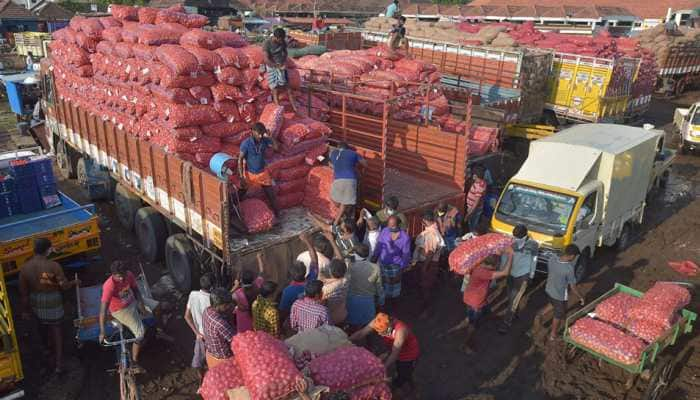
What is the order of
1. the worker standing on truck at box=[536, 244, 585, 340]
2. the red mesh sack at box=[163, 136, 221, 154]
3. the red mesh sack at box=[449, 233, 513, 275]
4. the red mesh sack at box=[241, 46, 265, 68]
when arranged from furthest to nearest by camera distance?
1. the red mesh sack at box=[241, 46, 265, 68]
2. the red mesh sack at box=[163, 136, 221, 154]
3. the red mesh sack at box=[449, 233, 513, 275]
4. the worker standing on truck at box=[536, 244, 585, 340]

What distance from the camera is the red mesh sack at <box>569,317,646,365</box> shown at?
6.17 meters

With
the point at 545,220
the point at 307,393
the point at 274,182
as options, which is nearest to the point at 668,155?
the point at 545,220

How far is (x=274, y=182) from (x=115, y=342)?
321 cm

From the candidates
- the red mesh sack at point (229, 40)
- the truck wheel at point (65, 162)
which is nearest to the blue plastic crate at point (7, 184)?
the red mesh sack at point (229, 40)

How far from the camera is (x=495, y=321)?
798 centimetres

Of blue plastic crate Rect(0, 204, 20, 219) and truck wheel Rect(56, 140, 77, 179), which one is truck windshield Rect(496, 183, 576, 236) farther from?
truck wheel Rect(56, 140, 77, 179)

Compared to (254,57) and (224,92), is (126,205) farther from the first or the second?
(254,57)

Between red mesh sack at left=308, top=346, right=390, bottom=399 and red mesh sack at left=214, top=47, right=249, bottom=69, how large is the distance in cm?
562

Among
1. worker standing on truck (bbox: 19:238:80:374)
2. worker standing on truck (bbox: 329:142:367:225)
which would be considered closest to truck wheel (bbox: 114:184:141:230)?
worker standing on truck (bbox: 19:238:80:374)

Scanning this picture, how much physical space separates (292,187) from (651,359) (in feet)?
17.9

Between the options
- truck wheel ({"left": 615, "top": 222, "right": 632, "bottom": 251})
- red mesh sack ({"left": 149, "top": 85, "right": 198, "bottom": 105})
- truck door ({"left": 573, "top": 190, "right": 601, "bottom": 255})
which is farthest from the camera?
truck wheel ({"left": 615, "top": 222, "right": 632, "bottom": 251})

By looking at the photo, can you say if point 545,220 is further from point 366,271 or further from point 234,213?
point 234,213

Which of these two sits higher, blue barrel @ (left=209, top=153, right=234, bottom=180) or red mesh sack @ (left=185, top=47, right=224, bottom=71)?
red mesh sack @ (left=185, top=47, right=224, bottom=71)

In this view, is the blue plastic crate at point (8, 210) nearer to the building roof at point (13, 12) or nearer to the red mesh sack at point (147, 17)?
the red mesh sack at point (147, 17)
